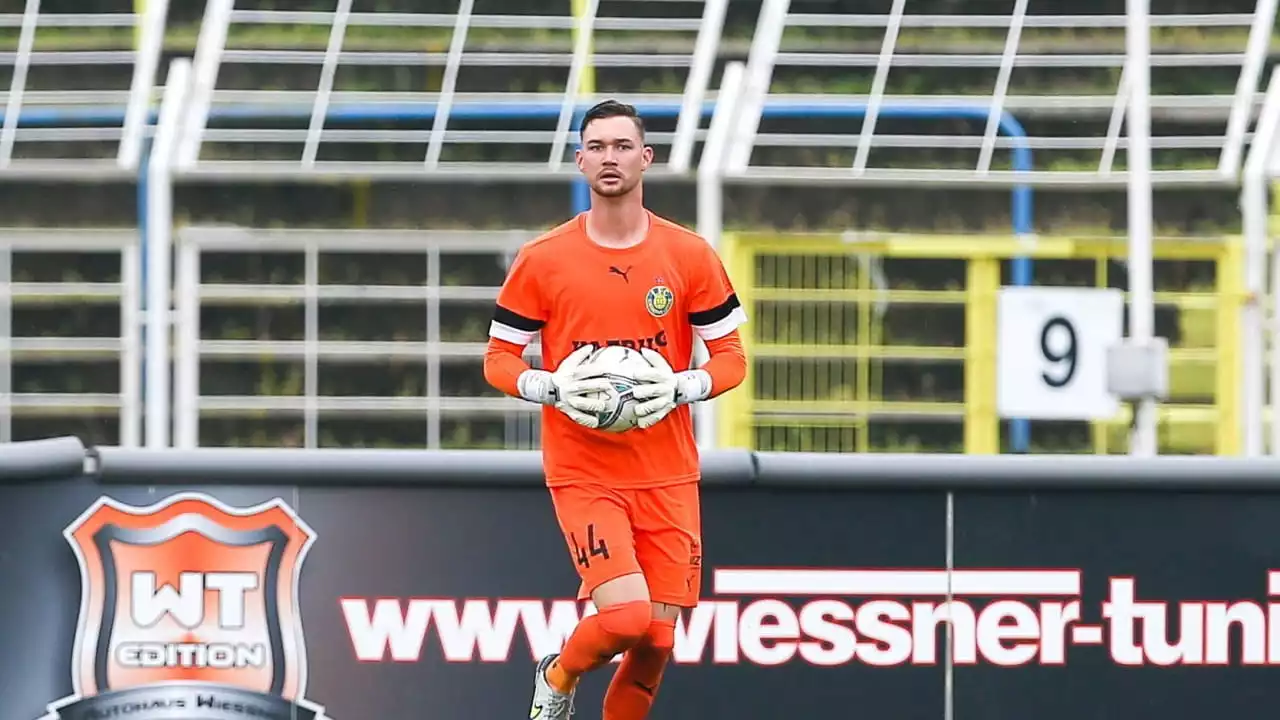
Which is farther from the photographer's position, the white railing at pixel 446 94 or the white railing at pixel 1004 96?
the white railing at pixel 1004 96

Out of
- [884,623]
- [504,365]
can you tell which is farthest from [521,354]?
[884,623]

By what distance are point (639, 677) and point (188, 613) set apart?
1.28 meters

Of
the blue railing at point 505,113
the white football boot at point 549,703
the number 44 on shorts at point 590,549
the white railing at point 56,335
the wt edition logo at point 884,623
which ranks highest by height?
the blue railing at point 505,113

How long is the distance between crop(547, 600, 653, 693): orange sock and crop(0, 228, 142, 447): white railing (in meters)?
6.63

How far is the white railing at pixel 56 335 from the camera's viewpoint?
1211 centimetres

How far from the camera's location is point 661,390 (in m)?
5.73

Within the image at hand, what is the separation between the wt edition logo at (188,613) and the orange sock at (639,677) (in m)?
0.90

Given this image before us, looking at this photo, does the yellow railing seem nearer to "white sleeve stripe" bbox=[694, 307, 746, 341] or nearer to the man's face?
"white sleeve stripe" bbox=[694, 307, 746, 341]

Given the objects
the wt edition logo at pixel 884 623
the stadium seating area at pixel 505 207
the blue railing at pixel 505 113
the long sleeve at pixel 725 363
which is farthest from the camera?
the stadium seating area at pixel 505 207

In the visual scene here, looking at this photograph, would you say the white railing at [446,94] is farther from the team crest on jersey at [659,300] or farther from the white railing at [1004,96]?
the team crest on jersey at [659,300]

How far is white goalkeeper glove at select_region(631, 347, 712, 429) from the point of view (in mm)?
5727

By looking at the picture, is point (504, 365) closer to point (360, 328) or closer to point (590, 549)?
point (590, 549)

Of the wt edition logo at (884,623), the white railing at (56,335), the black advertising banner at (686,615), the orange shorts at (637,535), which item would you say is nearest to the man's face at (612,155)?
the orange shorts at (637,535)

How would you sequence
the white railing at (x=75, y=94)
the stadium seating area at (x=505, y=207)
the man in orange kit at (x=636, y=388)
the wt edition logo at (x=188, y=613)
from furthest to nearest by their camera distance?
the stadium seating area at (x=505, y=207) → the white railing at (x=75, y=94) → the wt edition logo at (x=188, y=613) → the man in orange kit at (x=636, y=388)
